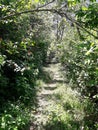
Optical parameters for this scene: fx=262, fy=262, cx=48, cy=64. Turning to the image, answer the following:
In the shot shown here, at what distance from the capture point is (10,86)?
32.0 feet

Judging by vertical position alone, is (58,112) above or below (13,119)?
below

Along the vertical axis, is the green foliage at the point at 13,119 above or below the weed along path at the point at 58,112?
above

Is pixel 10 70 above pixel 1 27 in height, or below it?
below

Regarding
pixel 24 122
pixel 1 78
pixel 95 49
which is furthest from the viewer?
pixel 1 78

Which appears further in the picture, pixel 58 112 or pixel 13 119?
pixel 58 112

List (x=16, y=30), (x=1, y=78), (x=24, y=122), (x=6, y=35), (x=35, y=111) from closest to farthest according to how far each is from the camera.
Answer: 1. (x=24, y=122)
2. (x=1, y=78)
3. (x=35, y=111)
4. (x=6, y=35)
5. (x=16, y=30)

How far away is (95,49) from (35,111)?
633 cm

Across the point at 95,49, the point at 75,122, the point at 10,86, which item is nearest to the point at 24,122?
the point at 75,122

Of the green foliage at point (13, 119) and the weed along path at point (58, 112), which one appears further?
the weed along path at point (58, 112)

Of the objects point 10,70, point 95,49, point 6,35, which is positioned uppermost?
point 95,49

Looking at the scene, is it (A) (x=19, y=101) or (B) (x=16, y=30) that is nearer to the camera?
(A) (x=19, y=101)

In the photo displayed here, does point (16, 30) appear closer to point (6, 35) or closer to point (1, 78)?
point (6, 35)

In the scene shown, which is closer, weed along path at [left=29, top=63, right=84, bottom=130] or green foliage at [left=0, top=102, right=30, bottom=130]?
green foliage at [left=0, top=102, right=30, bottom=130]

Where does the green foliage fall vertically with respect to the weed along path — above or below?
above
